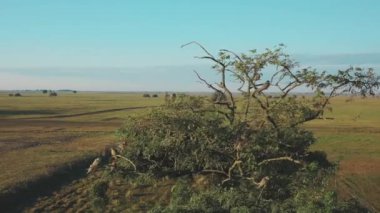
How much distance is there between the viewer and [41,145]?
137 ft

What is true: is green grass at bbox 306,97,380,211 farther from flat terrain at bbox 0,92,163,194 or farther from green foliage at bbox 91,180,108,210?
flat terrain at bbox 0,92,163,194

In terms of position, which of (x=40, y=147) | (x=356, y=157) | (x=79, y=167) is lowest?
(x=356, y=157)

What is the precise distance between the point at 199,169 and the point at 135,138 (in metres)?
2.74

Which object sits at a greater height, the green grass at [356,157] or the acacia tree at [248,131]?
the acacia tree at [248,131]

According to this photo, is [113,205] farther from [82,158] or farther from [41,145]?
[41,145]

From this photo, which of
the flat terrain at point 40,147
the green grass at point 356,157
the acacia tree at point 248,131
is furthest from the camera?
the green grass at point 356,157

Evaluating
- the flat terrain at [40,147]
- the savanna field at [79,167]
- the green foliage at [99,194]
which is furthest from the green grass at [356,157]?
the flat terrain at [40,147]

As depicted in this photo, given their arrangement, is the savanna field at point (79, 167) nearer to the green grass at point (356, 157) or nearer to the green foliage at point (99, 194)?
the green grass at point (356, 157)

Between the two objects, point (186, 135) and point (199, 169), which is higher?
point (186, 135)

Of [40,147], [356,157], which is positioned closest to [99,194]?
[40,147]

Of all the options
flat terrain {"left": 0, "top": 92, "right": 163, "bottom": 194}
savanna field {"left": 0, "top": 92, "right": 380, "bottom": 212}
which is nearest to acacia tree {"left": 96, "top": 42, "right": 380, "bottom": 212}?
savanna field {"left": 0, "top": 92, "right": 380, "bottom": 212}

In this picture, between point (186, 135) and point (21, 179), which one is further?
point (21, 179)

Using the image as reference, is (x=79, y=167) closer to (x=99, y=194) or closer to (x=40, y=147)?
(x=99, y=194)

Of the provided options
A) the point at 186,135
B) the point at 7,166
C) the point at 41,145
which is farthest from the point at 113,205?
the point at 41,145
